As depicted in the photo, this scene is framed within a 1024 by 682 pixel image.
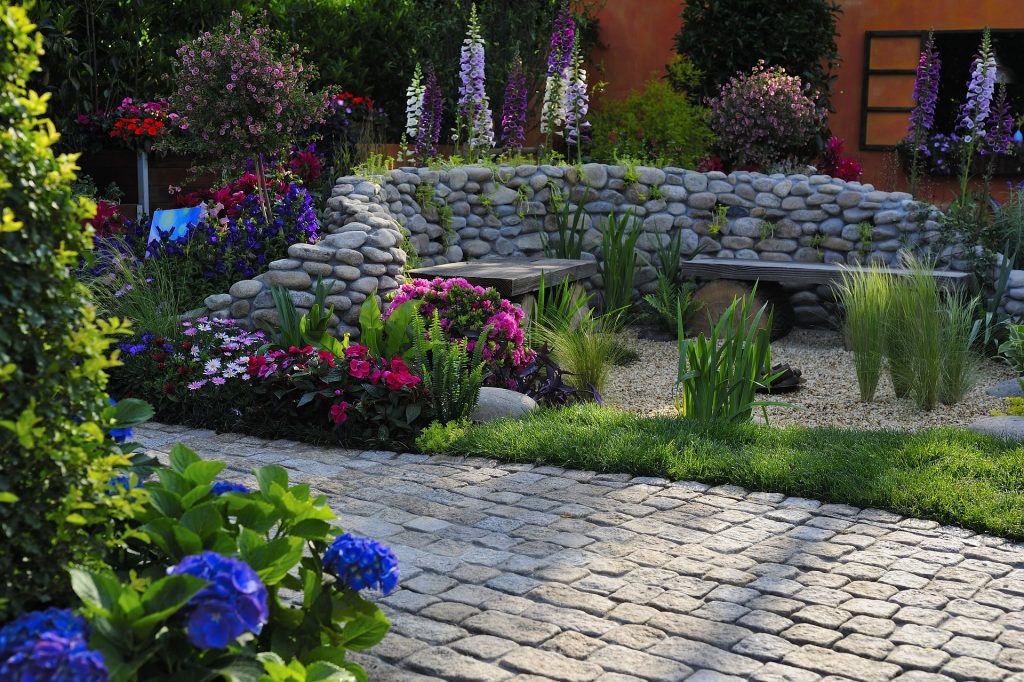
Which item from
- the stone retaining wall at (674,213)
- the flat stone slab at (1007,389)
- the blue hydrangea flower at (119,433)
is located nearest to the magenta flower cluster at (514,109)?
the stone retaining wall at (674,213)

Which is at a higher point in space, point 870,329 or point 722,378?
point 870,329

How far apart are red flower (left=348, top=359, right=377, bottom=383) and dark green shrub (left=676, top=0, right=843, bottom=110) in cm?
630

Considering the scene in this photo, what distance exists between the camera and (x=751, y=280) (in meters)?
8.31

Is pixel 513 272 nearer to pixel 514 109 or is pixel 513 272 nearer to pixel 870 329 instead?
pixel 514 109

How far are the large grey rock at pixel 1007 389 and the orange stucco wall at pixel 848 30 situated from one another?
4.77 meters

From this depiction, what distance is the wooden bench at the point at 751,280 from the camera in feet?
26.5

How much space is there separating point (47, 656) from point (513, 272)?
564cm

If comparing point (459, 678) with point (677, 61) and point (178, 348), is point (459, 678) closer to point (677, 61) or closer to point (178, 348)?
point (178, 348)

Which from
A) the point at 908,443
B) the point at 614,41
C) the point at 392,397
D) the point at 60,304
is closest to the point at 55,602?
the point at 60,304

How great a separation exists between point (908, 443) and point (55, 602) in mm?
3819

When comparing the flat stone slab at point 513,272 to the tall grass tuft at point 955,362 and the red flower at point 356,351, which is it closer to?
the red flower at point 356,351

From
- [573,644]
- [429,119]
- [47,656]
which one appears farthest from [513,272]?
[47,656]

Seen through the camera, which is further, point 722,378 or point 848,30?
point 848,30

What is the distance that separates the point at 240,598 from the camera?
217 centimetres
